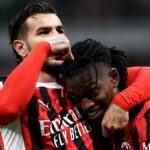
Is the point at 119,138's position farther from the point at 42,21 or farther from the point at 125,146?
the point at 42,21

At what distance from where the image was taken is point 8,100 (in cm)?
223

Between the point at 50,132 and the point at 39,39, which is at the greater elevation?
the point at 39,39

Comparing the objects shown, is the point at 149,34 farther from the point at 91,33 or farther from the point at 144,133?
the point at 144,133

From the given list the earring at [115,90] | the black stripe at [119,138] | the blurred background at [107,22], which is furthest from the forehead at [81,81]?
the blurred background at [107,22]

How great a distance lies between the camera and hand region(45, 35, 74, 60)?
238 centimetres

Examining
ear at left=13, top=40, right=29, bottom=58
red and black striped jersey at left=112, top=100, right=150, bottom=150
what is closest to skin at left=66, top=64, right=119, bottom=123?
red and black striped jersey at left=112, top=100, right=150, bottom=150

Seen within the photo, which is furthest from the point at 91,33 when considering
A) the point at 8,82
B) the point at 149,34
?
the point at 8,82

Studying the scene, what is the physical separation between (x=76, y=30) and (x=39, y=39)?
10.6ft

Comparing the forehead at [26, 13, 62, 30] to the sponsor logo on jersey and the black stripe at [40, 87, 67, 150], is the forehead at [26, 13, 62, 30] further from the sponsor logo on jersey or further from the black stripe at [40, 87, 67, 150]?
the sponsor logo on jersey

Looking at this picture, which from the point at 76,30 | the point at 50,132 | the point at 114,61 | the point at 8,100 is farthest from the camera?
the point at 76,30

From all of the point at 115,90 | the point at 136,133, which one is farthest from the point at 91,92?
the point at 136,133

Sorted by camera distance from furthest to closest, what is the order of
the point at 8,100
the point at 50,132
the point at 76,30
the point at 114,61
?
the point at 76,30
the point at 114,61
the point at 50,132
the point at 8,100

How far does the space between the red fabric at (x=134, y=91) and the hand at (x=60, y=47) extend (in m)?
0.25

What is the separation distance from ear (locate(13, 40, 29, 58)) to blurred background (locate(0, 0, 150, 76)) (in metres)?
2.95
